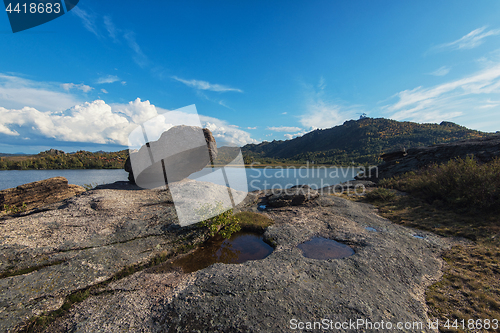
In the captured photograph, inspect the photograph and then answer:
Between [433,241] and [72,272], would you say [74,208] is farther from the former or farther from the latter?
[433,241]

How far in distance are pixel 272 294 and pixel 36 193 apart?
20545mm

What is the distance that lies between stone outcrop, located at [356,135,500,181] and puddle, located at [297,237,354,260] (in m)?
21.8

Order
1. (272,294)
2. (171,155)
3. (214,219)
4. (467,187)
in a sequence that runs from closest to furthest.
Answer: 1. (272,294)
2. (214,219)
3. (467,187)
4. (171,155)

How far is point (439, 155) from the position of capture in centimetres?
2738

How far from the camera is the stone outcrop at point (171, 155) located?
53.0ft

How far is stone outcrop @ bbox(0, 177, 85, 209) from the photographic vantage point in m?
→ 13.8

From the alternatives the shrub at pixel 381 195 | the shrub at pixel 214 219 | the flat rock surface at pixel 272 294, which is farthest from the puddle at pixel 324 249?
the shrub at pixel 381 195

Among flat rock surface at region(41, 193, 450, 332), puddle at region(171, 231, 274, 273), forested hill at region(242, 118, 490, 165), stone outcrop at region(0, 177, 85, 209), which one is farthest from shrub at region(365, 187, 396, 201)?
forested hill at region(242, 118, 490, 165)

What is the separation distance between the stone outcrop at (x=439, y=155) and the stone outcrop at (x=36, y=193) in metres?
40.7

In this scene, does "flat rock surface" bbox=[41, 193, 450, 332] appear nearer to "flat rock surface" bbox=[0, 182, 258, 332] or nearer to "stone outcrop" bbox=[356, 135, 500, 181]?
"flat rock surface" bbox=[0, 182, 258, 332]

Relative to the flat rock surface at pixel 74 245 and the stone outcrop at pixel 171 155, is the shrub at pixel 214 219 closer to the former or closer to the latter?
the flat rock surface at pixel 74 245

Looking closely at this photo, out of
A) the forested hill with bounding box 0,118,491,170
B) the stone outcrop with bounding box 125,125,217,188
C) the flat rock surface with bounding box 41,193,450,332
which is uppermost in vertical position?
the forested hill with bounding box 0,118,491,170

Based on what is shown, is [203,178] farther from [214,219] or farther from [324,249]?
[324,249]

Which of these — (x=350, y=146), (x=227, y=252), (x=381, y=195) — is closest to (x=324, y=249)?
(x=227, y=252)
